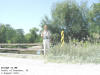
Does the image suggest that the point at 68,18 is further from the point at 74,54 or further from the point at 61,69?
the point at 61,69

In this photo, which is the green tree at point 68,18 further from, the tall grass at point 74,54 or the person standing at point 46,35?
the tall grass at point 74,54

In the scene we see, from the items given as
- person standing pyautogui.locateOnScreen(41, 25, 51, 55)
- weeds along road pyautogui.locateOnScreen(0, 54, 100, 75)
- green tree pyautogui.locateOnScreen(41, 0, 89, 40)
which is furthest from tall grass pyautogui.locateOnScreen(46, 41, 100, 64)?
green tree pyautogui.locateOnScreen(41, 0, 89, 40)

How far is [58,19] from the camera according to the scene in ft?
105

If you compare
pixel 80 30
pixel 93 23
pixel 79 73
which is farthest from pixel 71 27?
pixel 79 73

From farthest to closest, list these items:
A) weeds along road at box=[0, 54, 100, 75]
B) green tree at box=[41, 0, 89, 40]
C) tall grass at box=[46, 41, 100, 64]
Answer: green tree at box=[41, 0, 89, 40] < tall grass at box=[46, 41, 100, 64] < weeds along road at box=[0, 54, 100, 75]

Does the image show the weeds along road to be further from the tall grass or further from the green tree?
the green tree

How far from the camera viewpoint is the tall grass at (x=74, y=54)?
6965 millimetres

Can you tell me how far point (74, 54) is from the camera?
7363mm

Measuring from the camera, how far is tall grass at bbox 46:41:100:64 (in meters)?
6.96

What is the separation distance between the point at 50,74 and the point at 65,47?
312 centimetres

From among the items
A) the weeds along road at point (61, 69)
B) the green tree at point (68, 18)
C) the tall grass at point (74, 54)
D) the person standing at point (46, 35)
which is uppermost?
the green tree at point (68, 18)

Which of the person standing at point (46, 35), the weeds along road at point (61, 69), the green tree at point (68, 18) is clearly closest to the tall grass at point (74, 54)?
the weeds along road at point (61, 69)

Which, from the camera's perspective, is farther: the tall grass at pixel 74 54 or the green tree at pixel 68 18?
the green tree at pixel 68 18

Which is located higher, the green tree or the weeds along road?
the green tree
